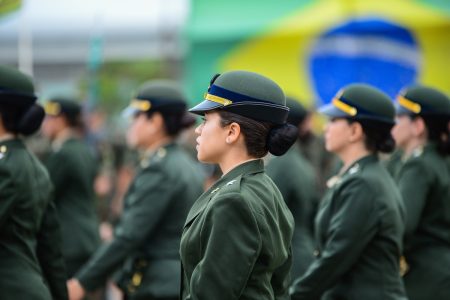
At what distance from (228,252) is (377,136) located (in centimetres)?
212

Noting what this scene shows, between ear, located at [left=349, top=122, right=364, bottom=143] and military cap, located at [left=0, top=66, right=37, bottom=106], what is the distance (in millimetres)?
1829

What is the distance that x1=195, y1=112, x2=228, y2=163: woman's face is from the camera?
412 centimetres

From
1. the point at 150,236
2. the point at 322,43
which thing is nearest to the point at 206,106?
the point at 150,236

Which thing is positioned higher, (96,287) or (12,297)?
(12,297)

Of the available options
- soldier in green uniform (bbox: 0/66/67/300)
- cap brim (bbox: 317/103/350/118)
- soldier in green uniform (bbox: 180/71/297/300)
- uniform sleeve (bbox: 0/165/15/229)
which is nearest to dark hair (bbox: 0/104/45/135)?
soldier in green uniform (bbox: 0/66/67/300)

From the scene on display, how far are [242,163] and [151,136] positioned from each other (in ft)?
9.27

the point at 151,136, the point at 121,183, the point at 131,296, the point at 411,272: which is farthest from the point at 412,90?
the point at 121,183

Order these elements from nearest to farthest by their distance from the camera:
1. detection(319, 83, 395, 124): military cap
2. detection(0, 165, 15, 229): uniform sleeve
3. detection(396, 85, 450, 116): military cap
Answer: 1. detection(0, 165, 15, 229): uniform sleeve
2. detection(319, 83, 395, 124): military cap
3. detection(396, 85, 450, 116): military cap

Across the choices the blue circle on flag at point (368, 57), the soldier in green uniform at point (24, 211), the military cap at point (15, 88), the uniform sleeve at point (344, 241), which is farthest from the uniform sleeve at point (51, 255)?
the blue circle on flag at point (368, 57)

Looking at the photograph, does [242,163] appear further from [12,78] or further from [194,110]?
[12,78]

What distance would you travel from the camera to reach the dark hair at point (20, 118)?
17.4ft

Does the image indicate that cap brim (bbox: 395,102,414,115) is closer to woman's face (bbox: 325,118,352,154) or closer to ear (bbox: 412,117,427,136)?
ear (bbox: 412,117,427,136)

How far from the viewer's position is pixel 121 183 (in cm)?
1223

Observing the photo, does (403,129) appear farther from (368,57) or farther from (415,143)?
(368,57)
